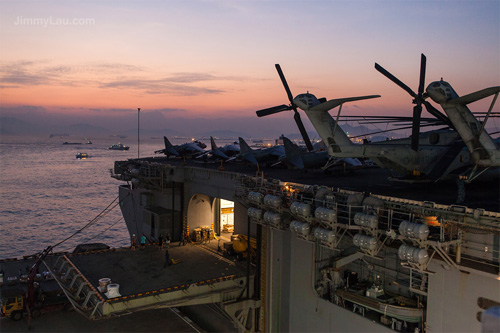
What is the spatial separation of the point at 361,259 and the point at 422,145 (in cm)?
800

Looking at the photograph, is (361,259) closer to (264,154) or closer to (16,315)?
(16,315)

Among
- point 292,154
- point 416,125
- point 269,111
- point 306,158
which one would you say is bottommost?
point 306,158

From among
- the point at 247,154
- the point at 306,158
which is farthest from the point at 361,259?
the point at 247,154

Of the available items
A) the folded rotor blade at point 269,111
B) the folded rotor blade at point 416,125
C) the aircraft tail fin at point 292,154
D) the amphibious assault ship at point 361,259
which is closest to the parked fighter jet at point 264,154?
the aircraft tail fin at point 292,154

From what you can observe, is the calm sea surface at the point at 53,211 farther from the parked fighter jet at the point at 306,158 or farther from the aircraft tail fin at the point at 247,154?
the parked fighter jet at the point at 306,158

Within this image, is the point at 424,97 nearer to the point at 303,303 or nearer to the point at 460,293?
the point at 460,293

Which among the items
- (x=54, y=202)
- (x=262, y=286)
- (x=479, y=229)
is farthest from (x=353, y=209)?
(x=54, y=202)

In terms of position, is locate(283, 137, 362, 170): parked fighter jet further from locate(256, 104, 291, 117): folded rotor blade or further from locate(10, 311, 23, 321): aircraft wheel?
locate(10, 311, 23, 321): aircraft wheel

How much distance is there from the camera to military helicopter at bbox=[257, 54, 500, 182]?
55.0 ft

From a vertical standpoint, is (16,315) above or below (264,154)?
below

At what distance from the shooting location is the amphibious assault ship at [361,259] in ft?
41.2

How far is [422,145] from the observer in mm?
21531

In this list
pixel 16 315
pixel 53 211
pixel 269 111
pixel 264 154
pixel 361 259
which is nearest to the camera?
pixel 361 259

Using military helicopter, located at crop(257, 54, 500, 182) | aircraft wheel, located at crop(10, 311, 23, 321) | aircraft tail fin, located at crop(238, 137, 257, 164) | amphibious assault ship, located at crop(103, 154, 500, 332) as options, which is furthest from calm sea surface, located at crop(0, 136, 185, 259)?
military helicopter, located at crop(257, 54, 500, 182)
